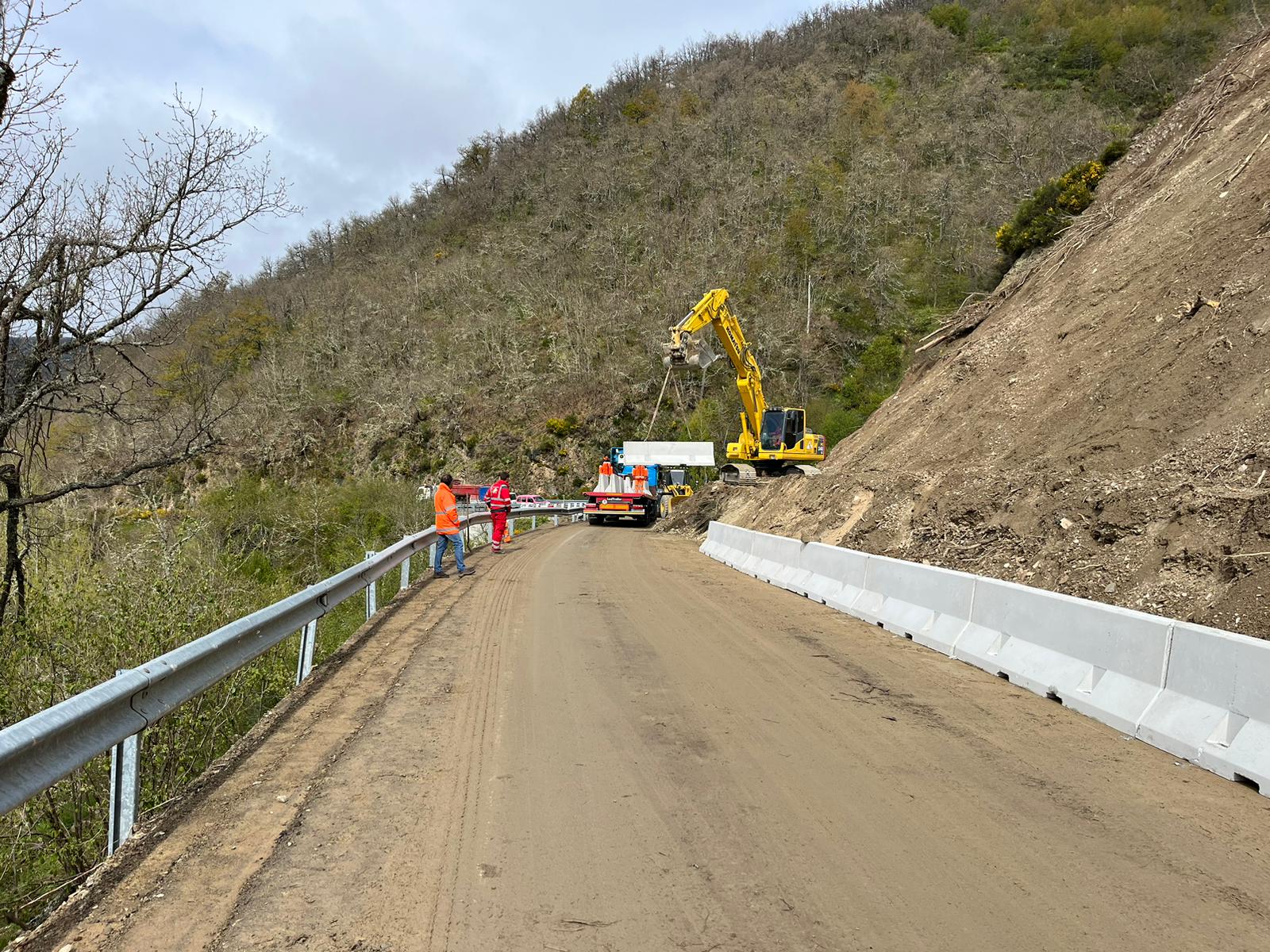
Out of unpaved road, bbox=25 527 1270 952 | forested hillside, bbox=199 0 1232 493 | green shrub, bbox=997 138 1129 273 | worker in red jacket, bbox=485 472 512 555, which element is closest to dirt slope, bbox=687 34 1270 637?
unpaved road, bbox=25 527 1270 952

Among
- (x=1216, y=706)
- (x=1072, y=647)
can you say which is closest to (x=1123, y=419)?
(x=1072, y=647)

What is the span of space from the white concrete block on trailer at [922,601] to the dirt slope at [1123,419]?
5.32 ft

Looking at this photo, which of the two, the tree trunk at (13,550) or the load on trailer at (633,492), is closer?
the tree trunk at (13,550)

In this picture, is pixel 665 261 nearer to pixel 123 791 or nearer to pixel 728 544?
pixel 728 544

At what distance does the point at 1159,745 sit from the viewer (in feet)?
17.3

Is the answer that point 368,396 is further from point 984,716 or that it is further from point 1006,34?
point 1006,34

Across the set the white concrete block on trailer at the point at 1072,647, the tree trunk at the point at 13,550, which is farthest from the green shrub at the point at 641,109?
the white concrete block on trailer at the point at 1072,647

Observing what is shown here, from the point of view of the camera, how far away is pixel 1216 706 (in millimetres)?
4969

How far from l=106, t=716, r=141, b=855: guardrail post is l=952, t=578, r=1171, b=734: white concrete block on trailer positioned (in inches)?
236

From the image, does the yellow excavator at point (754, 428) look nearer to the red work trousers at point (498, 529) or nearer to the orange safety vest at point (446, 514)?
the red work trousers at point (498, 529)

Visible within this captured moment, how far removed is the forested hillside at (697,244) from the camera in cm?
5891

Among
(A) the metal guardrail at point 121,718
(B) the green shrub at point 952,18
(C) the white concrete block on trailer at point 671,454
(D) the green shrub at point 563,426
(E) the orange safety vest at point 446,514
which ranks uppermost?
(B) the green shrub at point 952,18

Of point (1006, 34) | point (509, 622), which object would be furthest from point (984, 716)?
point (1006, 34)

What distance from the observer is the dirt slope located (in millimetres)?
8562
